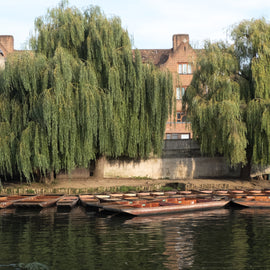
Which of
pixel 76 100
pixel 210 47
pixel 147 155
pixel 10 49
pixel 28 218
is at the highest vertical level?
pixel 10 49

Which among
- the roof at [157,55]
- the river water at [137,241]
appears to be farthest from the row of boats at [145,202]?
the roof at [157,55]

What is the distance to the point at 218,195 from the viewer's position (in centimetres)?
2553

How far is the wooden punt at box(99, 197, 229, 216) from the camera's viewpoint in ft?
65.7

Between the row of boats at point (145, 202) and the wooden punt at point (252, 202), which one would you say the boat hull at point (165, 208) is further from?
the wooden punt at point (252, 202)

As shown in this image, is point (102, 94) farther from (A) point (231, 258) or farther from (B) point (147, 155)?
(A) point (231, 258)

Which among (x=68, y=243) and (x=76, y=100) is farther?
(x=76, y=100)

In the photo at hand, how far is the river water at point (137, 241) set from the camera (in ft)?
39.4

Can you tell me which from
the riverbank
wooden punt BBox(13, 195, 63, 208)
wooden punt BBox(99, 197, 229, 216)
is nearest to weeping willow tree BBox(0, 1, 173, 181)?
the riverbank

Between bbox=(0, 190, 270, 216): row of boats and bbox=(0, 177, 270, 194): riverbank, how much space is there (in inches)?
82.6

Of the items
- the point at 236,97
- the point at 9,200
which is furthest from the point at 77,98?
the point at 236,97

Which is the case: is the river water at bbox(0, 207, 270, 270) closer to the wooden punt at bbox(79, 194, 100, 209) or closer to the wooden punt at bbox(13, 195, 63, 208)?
the wooden punt at bbox(79, 194, 100, 209)

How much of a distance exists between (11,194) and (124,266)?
16719mm

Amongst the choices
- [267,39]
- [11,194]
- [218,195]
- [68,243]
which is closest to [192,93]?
[267,39]

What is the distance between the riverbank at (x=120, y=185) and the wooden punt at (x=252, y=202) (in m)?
5.67
